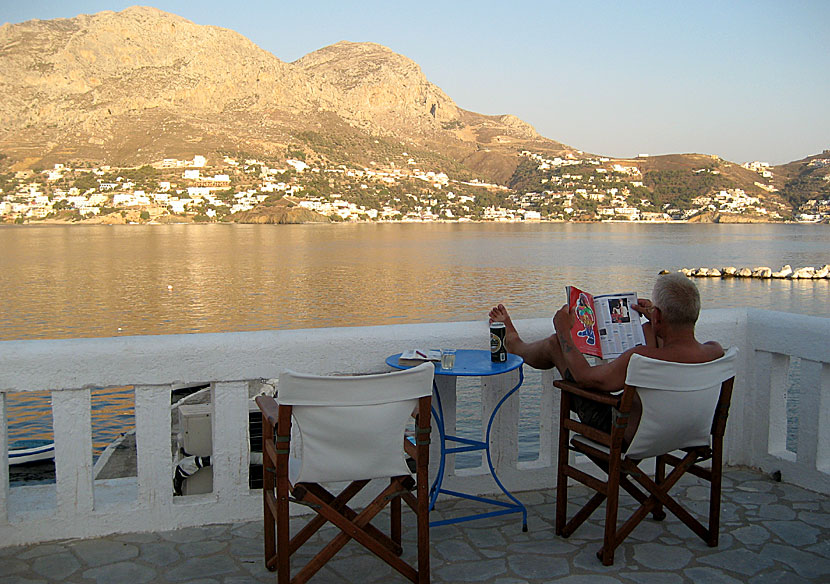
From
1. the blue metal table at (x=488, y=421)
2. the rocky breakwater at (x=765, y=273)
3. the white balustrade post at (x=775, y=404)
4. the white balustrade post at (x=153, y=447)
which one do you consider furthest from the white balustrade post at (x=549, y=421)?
the rocky breakwater at (x=765, y=273)

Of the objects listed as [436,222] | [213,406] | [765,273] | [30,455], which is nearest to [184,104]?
[436,222]

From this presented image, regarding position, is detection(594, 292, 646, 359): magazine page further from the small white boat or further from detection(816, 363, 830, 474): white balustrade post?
the small white boat

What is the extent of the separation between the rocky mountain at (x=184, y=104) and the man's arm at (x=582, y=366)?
116 metres

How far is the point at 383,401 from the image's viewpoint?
2387 millimetres

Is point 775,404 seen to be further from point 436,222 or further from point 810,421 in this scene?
point 436,222

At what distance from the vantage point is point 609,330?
10.8 feet

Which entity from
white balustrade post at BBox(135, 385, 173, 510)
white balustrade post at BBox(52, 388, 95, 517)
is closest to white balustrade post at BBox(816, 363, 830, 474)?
white balustrade post at BBox(135, 385, 173, 510)

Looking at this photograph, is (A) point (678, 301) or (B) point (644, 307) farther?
(B) point (644, 307)

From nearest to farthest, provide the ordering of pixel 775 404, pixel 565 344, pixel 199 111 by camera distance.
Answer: pixel 565 344, pixel 775 404, pixel 199 111

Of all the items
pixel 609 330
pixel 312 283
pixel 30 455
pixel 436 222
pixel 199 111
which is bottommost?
pixel 312 283

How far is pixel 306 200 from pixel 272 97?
32.4 meters

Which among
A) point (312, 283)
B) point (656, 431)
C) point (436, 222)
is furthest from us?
point (436, 222)

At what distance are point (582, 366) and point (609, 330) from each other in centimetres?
38

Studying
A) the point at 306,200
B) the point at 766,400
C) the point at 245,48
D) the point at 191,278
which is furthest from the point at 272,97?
the point at 766,400
